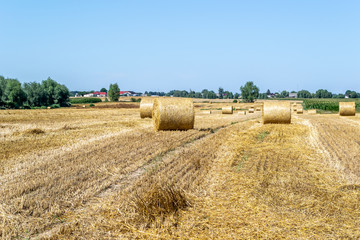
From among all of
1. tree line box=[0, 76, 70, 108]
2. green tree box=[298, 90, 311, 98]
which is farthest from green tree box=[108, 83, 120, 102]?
green tree box=[298, 90, 311, 98]

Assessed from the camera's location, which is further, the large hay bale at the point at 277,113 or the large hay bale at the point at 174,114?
the large hay bale at the point at 277,113

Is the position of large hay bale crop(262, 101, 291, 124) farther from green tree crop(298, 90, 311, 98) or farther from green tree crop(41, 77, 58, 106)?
green tree crop(298, 90, 311, 98)

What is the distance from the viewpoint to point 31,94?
2773 inches

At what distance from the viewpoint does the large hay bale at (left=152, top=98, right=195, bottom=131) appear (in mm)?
15727

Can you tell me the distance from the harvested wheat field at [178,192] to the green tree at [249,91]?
123 m

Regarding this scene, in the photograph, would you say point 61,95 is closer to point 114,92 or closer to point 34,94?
point 34,94

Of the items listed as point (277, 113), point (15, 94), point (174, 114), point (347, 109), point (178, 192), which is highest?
point (15, 94)

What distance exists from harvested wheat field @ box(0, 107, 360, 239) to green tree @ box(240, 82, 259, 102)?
123 meters

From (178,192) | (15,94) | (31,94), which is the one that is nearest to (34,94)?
(31,94)

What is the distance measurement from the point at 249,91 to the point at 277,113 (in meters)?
114

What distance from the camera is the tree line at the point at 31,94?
203ft

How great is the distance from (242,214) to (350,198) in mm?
2342

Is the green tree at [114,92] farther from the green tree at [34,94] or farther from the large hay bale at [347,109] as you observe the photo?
the large hay bale at [347,109]

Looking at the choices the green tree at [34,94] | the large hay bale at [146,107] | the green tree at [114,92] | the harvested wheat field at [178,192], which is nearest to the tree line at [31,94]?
the green tree at [34,94]
